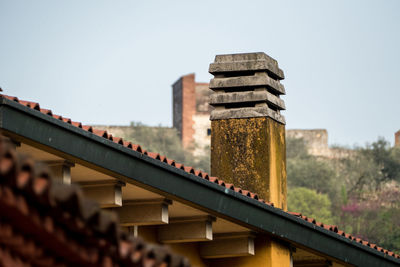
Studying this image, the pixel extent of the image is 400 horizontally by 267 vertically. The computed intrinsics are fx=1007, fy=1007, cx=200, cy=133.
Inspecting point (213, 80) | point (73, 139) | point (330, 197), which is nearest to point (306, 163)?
point (330, 197)

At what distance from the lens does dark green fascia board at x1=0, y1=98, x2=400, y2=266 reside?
24.1 feet

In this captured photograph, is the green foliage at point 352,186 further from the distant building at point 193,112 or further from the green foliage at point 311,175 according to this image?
the distant building at point 193,112

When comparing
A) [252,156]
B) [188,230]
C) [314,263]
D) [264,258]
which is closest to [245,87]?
[252,156]

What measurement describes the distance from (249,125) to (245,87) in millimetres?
685

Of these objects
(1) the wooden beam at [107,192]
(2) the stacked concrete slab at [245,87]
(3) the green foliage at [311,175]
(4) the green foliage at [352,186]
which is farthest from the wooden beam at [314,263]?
(3) the green foliage at [311,175]

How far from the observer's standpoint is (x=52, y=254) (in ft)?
14.0

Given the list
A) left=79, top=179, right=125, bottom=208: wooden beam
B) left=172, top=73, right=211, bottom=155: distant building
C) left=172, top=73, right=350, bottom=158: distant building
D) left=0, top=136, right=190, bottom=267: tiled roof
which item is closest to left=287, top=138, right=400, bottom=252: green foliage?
left=172, top=73, right=350, bottom=158: distant building

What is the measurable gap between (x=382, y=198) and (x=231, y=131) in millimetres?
46361

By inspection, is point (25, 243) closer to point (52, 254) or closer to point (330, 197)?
point (52, 254)

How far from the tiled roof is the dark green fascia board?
2963 mm

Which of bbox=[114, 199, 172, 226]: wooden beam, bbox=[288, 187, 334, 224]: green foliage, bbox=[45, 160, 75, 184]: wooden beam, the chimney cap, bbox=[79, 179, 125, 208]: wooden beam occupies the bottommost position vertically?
bbox=[288, 187, 334, 224]: green foliage

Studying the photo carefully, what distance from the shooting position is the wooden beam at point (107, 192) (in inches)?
335

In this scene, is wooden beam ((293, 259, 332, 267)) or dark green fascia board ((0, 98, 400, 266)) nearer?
dark green fascia board ((0, 98, 400, 266))

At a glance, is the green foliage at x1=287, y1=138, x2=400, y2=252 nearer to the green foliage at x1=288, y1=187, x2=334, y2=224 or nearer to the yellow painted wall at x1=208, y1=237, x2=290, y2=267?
the green foliage at x1=288, y1=187, x2=334, y2=224
